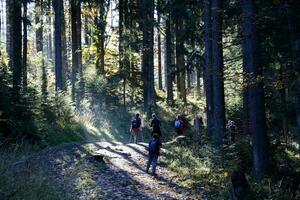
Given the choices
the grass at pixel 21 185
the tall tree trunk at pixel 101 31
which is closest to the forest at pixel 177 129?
the grass at pixel 21 185

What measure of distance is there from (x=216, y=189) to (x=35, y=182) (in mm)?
6544

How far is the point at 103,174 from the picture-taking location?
14023 millimetres

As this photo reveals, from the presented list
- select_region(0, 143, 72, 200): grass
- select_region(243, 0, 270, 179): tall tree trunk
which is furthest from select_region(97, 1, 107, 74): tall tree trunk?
select_region(0, 143, 72, 200): grass

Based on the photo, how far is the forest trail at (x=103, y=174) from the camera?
37.9ft

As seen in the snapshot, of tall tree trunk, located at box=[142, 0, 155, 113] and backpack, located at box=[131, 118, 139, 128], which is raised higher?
tall tree trunk, located at box=[142, 0, 155, 113]

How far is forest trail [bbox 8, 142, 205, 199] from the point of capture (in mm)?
11539

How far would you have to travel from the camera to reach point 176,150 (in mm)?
19609

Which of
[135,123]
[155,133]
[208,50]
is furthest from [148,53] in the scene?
[155,133]

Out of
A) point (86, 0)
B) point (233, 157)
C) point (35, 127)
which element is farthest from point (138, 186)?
point (86, 0)

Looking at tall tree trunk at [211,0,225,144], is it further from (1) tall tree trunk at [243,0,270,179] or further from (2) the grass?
(2) the grass

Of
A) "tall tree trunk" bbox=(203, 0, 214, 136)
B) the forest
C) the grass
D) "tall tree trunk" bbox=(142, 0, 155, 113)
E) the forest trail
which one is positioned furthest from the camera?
"tall tree trunk" bbox=(142, 0, 155, 113)

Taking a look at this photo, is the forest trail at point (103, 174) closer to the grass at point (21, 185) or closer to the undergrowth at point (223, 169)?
the grass at point (21, 185)

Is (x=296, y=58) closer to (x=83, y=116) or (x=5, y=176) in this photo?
(x=5, y=176)

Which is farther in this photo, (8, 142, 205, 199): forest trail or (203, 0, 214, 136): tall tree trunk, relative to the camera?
(203, 0, 214, 136): tall tree trunk
